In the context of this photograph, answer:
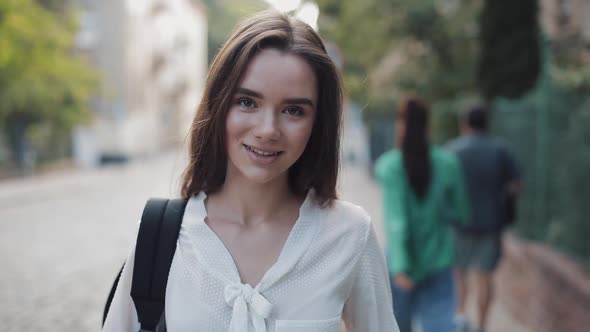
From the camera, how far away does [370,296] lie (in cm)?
198

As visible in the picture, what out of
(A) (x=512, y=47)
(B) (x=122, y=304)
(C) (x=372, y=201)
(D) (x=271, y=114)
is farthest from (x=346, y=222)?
(C) (x=372, y=201)

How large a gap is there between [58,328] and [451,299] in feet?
12.9

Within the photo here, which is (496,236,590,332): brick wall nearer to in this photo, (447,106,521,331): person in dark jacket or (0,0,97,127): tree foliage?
(447,106,521,331): person in dark jacket

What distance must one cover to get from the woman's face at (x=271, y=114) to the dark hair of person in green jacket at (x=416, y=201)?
261 cm

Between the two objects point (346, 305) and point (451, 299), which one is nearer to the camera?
point (346, 305)

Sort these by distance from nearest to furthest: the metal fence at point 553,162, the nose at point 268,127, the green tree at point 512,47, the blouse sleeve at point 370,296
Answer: the nose at point 268,127 → the blouse sleeve at point 370,296 → the metal fence at point 553,162 → the green tree at point 512,47

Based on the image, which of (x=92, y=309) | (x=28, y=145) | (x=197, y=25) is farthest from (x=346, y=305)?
(x=197, y=25)

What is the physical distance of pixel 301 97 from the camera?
1.88m

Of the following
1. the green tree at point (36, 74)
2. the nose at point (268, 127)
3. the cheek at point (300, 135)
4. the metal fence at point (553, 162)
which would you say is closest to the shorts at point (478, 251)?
the metal fence at point (553, 162)

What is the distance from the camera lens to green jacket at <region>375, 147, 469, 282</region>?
4.46 meters

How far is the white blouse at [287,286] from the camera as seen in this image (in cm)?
183

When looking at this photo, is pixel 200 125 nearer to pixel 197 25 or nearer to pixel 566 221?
pixel 566 221

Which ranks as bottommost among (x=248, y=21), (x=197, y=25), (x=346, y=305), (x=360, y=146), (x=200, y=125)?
(x=360, y=146)

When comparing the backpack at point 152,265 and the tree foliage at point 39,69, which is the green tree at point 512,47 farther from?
the tree foliage at point 39,69
